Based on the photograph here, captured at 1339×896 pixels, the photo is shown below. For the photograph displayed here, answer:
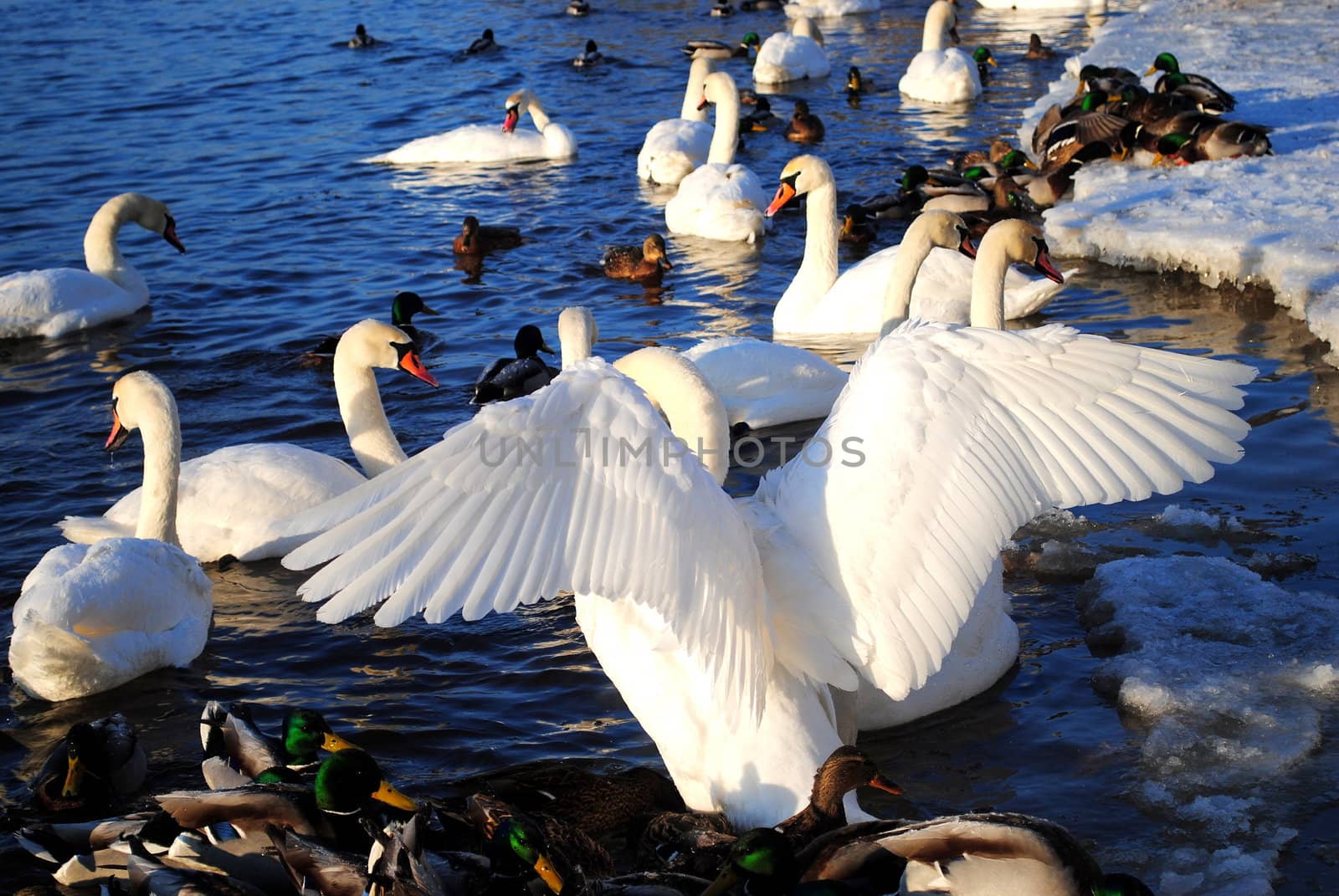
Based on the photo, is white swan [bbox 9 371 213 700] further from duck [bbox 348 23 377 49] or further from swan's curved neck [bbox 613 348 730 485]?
duck [bbox 348 23 377 49]

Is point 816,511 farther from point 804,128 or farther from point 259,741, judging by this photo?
point 804,128

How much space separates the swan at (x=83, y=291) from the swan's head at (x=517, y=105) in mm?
5445

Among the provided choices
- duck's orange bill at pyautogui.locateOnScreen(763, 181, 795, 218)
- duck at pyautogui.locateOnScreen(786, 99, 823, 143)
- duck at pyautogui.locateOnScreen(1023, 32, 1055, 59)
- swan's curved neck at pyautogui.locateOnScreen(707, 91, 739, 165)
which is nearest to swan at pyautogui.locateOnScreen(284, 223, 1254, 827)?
duck's orange bill at pyautogui.locateOnScreen(763, 181, 795, 218)

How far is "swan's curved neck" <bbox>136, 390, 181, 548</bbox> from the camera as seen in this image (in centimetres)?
716

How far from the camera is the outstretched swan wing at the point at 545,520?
383 centimetres

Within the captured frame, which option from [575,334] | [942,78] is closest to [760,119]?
[942,78]

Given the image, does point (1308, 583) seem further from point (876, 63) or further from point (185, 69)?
point (185, 69)

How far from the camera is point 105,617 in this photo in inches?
245

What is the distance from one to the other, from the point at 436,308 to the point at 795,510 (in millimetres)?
7717

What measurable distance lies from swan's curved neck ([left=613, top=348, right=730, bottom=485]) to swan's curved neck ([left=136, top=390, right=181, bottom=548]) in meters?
2.44

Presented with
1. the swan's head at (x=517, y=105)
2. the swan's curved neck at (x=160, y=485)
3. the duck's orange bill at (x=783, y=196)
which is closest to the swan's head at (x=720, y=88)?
the swan's head at (x=517, y=105)

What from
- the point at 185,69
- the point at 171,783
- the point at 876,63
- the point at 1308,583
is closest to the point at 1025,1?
the point at 876,63

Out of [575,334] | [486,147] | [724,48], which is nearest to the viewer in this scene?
[575,334]

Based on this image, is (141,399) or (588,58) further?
(588,58)
